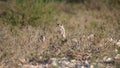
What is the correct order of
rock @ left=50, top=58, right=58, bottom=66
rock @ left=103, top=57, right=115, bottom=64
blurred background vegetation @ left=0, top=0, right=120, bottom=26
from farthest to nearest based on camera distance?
1. blurred background vegetation @ left=0, top=0, right=120, bottom=26
2. rock @ left=103, top=57, right=115, bottom=64
3. rock @ left=50, top=58, right=58, bottom=66

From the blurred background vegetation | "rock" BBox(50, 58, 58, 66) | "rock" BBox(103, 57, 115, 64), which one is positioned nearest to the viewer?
"rock" BBox(50, 58, 58, 66)

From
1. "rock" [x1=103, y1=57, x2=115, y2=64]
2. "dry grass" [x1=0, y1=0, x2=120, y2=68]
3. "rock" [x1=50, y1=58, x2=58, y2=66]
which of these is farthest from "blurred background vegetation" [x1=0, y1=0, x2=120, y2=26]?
"rock" [x1=103, y1=57, x2=115, y2=64]

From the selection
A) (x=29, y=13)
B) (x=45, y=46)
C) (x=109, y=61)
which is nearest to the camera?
(x=109, y=61)

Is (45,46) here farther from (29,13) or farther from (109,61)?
(29,13)

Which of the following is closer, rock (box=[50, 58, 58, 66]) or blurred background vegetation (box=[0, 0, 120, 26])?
rock (box=[50, 58, 58, 66])

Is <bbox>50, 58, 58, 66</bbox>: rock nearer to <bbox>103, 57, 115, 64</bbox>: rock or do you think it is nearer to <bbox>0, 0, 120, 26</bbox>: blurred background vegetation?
<bbox>103, 57, 115, 64</bbox>: rock

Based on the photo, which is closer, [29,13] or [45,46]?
[45,46]

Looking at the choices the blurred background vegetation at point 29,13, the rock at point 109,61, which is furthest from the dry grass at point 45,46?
the blurred background vegetation at point 29,13

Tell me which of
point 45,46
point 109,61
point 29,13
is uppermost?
point 29,13

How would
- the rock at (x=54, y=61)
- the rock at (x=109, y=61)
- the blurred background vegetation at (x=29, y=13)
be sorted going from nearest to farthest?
1. the rock at (x=54, y=61)
2. the rock at (x=109, y=61)
3. the blurred background vegetation at (x=29, y=13)

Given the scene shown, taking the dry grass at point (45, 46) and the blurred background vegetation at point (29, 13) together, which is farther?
the blurred background vegetation at point (29, 13)

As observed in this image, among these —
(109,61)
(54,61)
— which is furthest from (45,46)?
(109,61)

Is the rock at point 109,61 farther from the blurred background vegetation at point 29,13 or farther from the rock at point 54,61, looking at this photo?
the blurred background vegetation at point 29,13

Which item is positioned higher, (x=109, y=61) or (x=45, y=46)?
(x=45, y=46)
